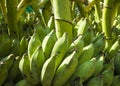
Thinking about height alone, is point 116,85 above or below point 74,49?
below

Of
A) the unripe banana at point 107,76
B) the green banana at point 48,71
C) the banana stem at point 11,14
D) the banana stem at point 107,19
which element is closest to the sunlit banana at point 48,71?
the green banana at point 48,71

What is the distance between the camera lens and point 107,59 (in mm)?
1472

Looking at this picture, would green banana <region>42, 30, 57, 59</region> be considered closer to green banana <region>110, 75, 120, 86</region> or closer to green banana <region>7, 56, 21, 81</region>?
green banana <region>7, 56, 21, 81</region>

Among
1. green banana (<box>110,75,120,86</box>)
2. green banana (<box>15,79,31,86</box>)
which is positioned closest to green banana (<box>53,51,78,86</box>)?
green banana (<box>15,79,31,86</box>)

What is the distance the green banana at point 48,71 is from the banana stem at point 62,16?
0.18 m

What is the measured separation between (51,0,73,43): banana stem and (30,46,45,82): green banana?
0.17 metres

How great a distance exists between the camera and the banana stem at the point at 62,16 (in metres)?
1.34

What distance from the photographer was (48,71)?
1.22 meters

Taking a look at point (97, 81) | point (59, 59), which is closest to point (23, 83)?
point (59, 59)

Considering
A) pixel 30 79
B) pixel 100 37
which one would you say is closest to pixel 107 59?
pixel 100 37

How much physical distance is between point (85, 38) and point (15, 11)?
0.41m

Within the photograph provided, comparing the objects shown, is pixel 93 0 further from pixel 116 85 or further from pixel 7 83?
pixel 7 83

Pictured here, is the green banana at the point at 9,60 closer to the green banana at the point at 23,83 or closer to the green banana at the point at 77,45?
the green banana at the point at 23,83

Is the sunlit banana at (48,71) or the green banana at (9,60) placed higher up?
the green banana at (9,60)
